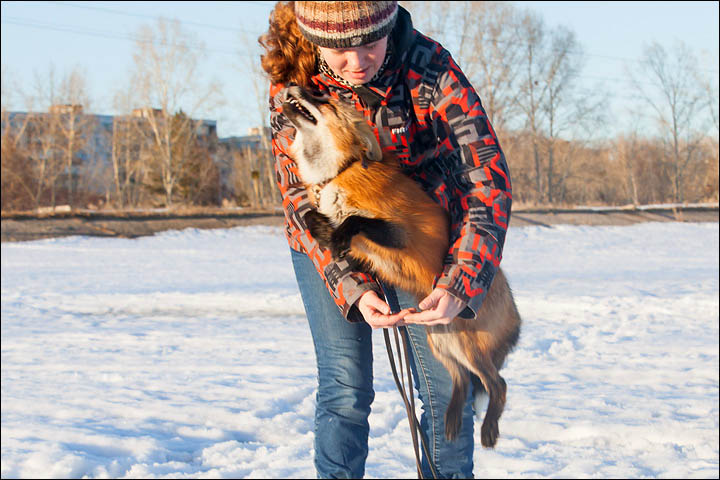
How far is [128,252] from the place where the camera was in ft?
54.5

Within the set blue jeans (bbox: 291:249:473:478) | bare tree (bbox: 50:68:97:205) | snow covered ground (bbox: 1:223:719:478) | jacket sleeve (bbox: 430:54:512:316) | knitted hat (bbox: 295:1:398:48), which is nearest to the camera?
knitted hat (bbox: 295:1:398:48)

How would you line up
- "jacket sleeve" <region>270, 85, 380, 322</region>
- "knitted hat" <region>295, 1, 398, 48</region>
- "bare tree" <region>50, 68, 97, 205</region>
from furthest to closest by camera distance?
1. "bare tree" <region>50, 68, 97, 205</region>
2. "jacket sleeve" <region>270, 85, 380, 322</region>
3. "knitted hat" <region>295, 1, 398, 48</region>

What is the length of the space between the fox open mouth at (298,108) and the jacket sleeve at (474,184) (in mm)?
407

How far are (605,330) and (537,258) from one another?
8.23 meters

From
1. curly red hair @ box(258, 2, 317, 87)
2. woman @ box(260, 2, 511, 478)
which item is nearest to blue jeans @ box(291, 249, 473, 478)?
woman @ box(260, 2, 511, 478)

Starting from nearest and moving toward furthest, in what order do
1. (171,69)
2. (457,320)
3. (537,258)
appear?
(457,320)
(537,258)
(171,69)

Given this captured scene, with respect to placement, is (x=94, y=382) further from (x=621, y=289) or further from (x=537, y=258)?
(x=537, y=258)

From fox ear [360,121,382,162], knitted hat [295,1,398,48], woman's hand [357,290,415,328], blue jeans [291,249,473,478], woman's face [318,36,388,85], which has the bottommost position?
blue jeans [291,249,473,478]

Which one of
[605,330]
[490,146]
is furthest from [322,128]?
[605,330]

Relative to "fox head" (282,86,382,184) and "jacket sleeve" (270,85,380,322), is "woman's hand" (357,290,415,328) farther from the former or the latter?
"fox head" (282,86,382,184)

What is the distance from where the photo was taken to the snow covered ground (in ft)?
13.3

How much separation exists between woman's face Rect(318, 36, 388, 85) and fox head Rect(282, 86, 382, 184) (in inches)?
5.0

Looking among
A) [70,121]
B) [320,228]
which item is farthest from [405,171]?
[70,121]

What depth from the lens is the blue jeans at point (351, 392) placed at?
7.32 feet
